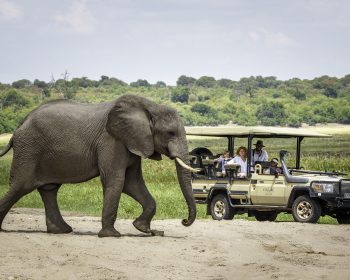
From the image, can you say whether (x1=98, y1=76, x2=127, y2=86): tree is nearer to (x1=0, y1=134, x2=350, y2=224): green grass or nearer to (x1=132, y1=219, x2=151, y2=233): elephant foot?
(x1=0, y1=134, x2=350, y2=224): green grass

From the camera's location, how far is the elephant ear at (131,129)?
17.0 metres

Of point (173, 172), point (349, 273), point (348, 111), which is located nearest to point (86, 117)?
point (349, 273)

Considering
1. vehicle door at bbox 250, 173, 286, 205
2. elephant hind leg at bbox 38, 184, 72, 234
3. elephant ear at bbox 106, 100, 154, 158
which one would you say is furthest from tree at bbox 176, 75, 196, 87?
elephant ear at bbox 106, 100, 154, 158

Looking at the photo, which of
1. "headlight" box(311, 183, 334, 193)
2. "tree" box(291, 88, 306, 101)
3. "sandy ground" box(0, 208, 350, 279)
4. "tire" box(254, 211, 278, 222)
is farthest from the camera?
"tree" box(291, 88, 306, 101)

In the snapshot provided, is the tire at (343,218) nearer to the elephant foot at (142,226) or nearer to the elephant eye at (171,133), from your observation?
the elephant foot at (142,226)

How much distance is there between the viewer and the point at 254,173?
21750mm

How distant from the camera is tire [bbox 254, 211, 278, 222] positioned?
902 inches

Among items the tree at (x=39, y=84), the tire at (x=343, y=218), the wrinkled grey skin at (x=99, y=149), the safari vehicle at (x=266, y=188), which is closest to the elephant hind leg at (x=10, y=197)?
the wrinkled grey skin at (x=99, y=149)

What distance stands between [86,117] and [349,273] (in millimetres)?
5352

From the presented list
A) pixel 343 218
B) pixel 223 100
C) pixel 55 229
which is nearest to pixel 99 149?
pixel 55 229

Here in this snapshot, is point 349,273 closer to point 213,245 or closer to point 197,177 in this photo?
point 213,245

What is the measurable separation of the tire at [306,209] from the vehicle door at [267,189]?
35 cm

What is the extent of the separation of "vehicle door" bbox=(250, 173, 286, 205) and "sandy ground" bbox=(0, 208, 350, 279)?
1576 millimetres

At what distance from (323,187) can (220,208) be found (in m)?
2.73
